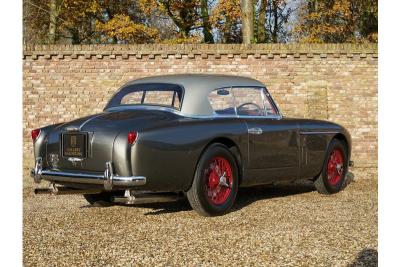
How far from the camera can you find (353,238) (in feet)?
16.1

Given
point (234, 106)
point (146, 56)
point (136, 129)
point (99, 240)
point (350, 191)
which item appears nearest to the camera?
point (99, 240)

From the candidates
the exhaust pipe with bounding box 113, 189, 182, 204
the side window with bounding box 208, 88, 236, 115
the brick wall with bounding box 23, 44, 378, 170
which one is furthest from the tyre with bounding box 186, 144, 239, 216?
the brick wall with bounding box 23, 44, 378, 170

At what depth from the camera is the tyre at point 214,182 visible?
5.84m

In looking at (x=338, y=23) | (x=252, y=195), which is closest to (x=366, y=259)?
(x=252, y=195)

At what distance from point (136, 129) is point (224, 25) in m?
21.8

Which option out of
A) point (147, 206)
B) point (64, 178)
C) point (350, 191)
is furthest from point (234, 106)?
point (350, 191)

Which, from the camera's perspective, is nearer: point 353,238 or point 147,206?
point 353,238

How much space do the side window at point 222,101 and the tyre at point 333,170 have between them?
6.34 ft

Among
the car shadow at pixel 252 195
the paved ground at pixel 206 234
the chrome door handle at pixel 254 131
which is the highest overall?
the chrome door handle at pixel 254 131

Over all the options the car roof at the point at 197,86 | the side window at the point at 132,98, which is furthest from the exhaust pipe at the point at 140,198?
the side window at the point at 132,98

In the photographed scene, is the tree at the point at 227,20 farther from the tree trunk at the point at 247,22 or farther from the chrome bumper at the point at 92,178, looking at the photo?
the chrome bumper at the point at 92,178

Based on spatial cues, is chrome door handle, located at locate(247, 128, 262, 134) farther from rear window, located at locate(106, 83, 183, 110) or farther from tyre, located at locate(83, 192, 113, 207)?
tyre, located at locate(83, 192, 113, 207)

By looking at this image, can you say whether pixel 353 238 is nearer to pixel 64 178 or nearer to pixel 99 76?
pixel 64 178

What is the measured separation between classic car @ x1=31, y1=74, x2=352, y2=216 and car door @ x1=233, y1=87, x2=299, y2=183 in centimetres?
1
